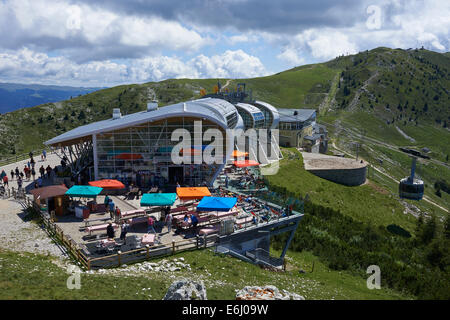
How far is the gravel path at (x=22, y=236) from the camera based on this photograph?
693 inches

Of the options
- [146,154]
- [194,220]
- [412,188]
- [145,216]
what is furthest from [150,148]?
[412,188]

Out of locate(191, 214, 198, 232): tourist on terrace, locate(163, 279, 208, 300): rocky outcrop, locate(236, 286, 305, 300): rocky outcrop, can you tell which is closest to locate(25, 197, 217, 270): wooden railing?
locate(191, 214, 198, 232): tourist on terrace

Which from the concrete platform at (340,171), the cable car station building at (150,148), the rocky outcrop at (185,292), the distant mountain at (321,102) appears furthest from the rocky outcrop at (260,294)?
the distant mountain at (321,102)

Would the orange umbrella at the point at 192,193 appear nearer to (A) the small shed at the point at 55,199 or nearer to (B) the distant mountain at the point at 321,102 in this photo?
(A) the small shed at the point at 55,199

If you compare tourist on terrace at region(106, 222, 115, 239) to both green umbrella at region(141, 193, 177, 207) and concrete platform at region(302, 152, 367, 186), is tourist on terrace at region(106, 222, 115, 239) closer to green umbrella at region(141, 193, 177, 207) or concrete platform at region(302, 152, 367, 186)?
green umbrella at region(141, 193, 177, 207)

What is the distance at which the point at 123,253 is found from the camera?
1617 centimetres

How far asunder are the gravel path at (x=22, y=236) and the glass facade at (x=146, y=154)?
8238 mm

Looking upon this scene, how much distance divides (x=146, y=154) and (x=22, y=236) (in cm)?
1230

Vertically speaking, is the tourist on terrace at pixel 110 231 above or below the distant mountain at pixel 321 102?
below

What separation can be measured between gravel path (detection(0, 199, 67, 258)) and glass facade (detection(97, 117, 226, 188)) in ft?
27.0

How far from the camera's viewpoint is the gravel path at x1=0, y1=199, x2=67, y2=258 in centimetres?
1761

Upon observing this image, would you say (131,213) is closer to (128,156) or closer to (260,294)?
(128,156)
